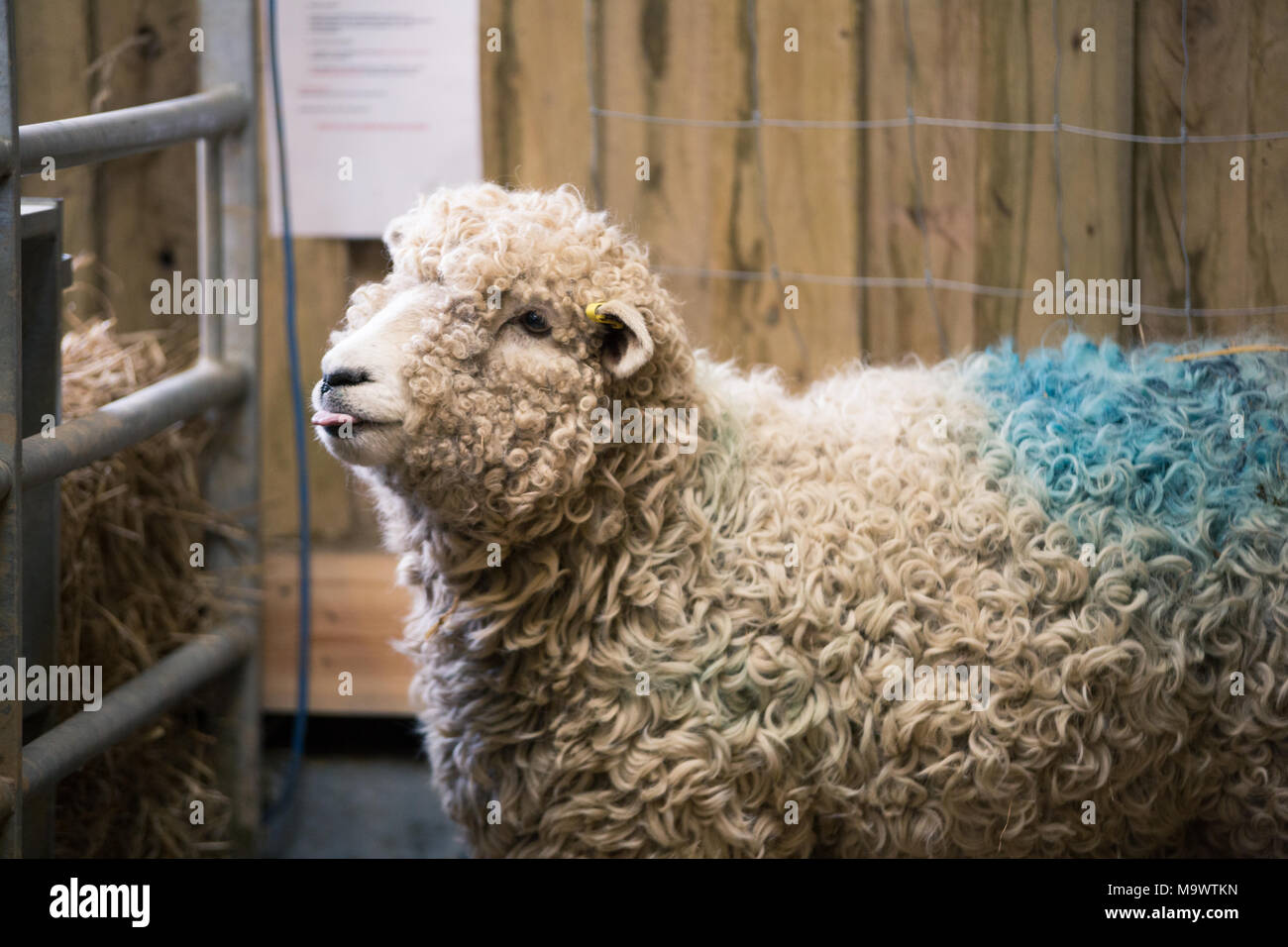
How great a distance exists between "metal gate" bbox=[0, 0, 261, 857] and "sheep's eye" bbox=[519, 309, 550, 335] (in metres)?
0.73

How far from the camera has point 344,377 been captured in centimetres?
168

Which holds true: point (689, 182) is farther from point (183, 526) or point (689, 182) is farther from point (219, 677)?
point (219, 677)

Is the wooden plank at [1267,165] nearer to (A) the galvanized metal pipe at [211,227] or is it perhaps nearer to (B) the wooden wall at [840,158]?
(B) the wooden wall at [840,158]

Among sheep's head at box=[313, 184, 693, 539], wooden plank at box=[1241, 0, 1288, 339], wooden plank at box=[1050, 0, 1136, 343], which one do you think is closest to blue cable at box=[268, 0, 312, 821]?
sheep's head at box=[313, 184, 693, 539]

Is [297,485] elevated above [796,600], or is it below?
above

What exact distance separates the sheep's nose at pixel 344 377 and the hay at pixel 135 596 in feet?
3.16

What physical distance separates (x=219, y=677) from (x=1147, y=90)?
226 cm

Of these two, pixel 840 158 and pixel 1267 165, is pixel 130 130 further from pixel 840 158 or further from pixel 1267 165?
pixel 1267 165

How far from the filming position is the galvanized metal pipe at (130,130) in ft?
6.32

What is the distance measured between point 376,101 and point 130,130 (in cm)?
67

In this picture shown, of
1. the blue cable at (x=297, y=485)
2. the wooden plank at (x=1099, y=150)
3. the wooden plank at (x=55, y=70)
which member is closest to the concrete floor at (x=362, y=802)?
the blue cable at (x=297, y=485)

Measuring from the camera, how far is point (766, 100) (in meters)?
2.71

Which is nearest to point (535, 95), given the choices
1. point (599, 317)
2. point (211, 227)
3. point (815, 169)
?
point (815, 169)

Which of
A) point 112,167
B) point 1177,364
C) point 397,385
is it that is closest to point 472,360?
point 397,385
